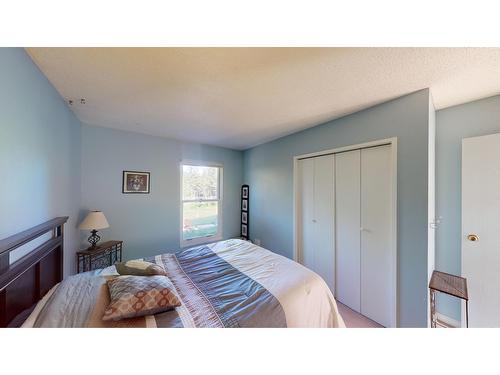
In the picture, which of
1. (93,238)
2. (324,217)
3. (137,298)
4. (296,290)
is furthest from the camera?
(324,217)

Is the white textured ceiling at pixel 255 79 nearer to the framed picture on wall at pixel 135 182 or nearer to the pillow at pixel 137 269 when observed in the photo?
the framed picture on wall at pixel 135 182

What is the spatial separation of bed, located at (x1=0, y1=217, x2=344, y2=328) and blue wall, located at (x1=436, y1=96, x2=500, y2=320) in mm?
Answer: 1485

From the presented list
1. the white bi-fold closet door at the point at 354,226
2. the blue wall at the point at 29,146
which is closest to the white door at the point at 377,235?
the white bi-fold closet door at the point at 354,226

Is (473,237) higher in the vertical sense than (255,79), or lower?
lower

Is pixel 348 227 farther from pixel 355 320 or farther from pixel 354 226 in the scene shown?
pixel 355 320

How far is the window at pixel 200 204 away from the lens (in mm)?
3264

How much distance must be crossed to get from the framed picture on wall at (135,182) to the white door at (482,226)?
3904 mm

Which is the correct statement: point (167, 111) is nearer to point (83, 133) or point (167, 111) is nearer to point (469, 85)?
point (83, 133)

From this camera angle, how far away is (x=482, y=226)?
5.33 feet

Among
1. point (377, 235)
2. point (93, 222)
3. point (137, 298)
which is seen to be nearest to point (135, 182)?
point (93, 222)

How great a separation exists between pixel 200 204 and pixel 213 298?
7.84 feet

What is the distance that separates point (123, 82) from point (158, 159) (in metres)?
1.63

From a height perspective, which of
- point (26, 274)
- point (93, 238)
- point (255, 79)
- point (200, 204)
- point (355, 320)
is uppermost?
point (255, 79)
